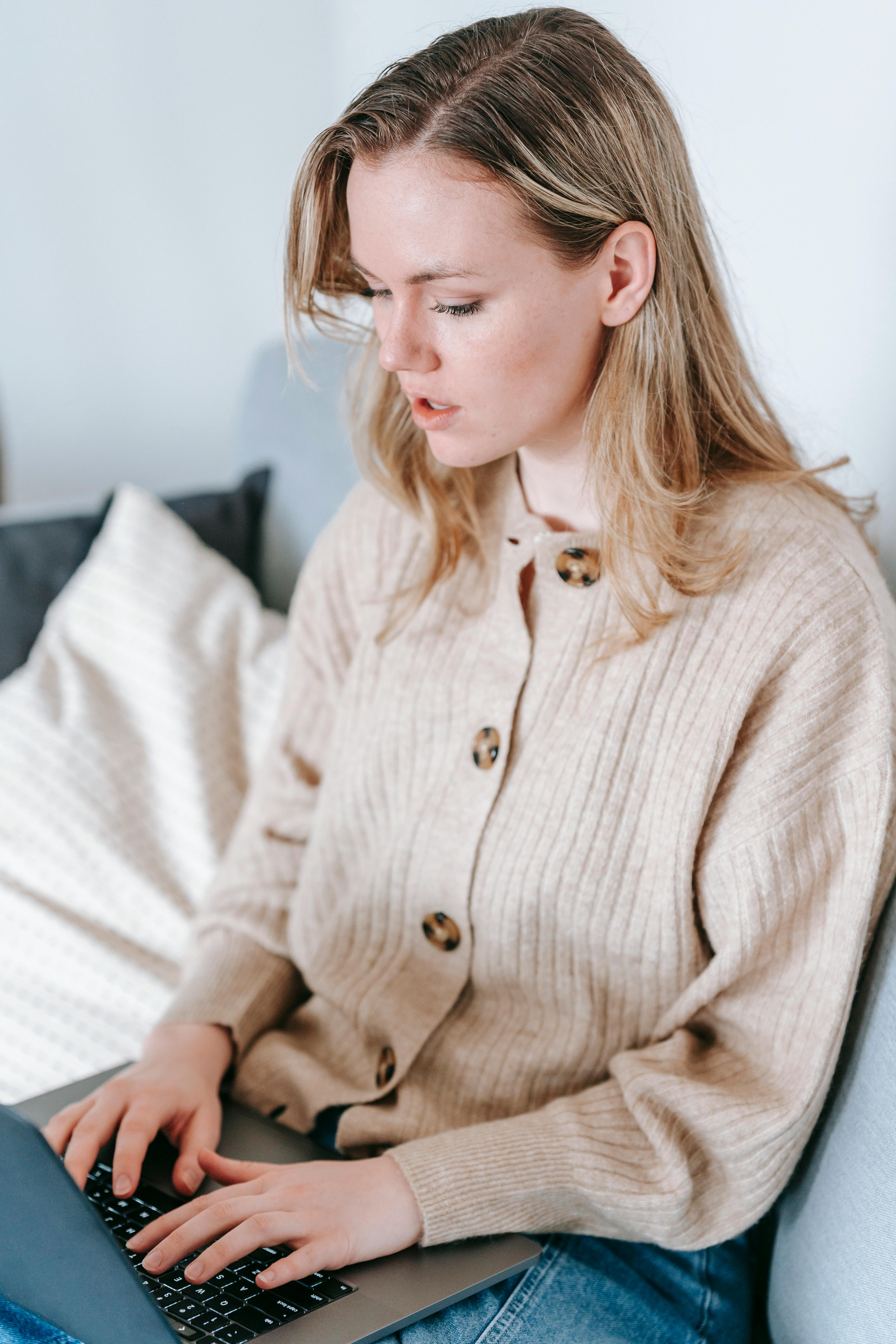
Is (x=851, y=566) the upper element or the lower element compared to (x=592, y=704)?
upper

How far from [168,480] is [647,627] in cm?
166

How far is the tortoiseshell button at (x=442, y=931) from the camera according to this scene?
0.94 metres

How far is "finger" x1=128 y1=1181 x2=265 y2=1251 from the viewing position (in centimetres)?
75

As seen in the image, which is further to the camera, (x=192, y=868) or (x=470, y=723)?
(x=192, y=868)

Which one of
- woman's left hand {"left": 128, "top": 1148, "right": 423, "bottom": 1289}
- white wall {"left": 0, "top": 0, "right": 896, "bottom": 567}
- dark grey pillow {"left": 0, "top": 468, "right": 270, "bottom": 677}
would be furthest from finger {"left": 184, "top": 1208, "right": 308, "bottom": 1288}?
dark grey pillow {"left": 0, "top": 468, "right": 270, "bottom": 677}

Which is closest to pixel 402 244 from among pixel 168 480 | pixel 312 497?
pixel 312 497

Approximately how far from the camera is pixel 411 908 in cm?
98

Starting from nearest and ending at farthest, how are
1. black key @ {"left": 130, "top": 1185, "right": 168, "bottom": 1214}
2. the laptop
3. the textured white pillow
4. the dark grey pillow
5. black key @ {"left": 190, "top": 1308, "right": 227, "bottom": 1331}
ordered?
the laptop, black key @ {"left": 190, "top": 1308, "right": 227, "bottom": 1331}, black key @ {"left": 130, "top": 1185, "right": 168, "bottom": 1214}, the textured white pillow, the dark grey pillow

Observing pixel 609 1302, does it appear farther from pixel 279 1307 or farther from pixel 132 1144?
pixel 132 1144

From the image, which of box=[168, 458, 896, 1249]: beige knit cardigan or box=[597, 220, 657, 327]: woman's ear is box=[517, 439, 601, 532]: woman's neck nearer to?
box=[168, 458, 896, 1249]: beige knit cardigan

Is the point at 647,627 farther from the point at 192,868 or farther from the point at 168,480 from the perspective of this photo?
the point at 168,480

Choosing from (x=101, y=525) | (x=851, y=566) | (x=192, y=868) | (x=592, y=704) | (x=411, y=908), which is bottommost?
(x=192, y=868)

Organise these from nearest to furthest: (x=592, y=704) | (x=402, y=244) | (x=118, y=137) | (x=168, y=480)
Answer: (x=402, y=244), (x=592, y=704), (x=118, y=137), (x=168, y=480)

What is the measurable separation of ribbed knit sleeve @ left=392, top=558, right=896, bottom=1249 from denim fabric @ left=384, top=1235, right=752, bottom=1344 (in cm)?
4
